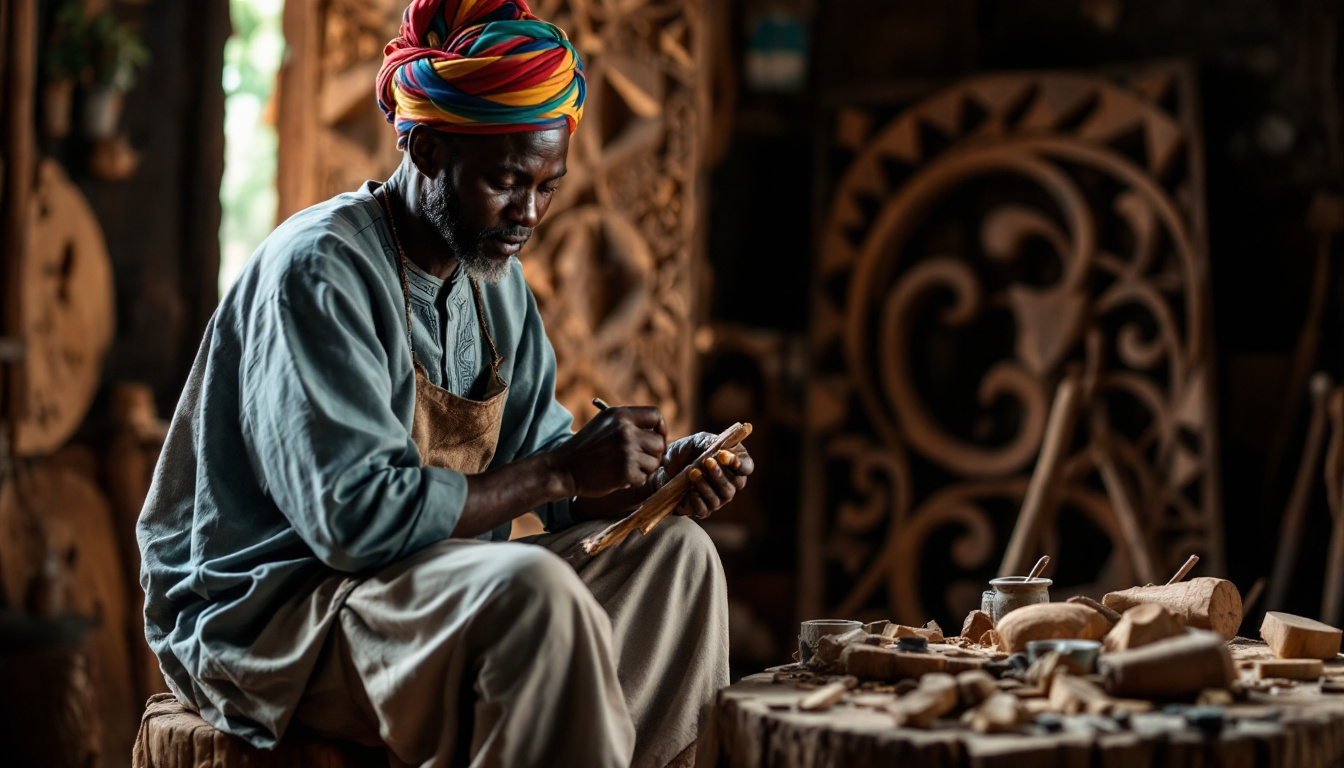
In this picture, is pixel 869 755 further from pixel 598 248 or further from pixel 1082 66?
pixel 1082 66

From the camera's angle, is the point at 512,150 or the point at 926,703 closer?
the point at 926,703

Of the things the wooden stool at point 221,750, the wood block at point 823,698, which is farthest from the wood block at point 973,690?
the wooden stool at point 221,750

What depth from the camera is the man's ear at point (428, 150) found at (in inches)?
98.6

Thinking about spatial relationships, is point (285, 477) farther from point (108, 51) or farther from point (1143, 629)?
point (108, 51)

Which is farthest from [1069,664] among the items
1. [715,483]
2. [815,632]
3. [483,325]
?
[483,325]

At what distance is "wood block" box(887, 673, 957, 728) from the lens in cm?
188

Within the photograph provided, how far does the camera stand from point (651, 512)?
2.43m

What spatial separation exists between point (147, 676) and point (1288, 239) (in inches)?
158

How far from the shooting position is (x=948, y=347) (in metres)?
4.98

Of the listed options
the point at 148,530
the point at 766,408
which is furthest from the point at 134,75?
the point at 148,530

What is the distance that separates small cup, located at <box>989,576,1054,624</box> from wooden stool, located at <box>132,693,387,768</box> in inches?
45.7

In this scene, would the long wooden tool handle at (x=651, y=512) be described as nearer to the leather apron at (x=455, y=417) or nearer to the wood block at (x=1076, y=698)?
the leather apron at (x=455, y=417)

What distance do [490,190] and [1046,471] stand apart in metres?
2.51

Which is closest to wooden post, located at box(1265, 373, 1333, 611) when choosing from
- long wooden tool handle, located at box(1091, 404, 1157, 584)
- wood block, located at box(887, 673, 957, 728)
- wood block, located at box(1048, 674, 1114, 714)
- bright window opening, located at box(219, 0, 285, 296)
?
long wooden tool handle, located at box(1091, 404, 1157, 584)
